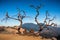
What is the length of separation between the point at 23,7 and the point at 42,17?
0.59 meters

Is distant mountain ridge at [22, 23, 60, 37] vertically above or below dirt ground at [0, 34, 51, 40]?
above

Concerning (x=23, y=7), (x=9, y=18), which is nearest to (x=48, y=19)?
(x=23, y=7)

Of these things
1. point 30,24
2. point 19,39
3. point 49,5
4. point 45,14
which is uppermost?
point 49,5

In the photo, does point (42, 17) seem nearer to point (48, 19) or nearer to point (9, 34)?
point (48, 19)

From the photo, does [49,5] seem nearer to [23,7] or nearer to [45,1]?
[45,1]

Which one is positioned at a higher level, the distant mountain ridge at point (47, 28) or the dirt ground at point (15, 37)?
the distant mountain ridge at point (47, 28)

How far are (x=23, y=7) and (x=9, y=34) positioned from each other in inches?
32.6

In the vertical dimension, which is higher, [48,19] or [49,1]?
[49,1]

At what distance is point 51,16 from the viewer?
3.78 meters

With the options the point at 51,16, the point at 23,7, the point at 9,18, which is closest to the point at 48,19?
the point at 51,16

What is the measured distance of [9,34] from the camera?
3777 millimetres

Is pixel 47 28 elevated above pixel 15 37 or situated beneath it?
elevated above

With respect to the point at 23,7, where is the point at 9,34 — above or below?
below

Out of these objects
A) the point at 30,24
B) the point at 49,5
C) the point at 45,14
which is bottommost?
the point at 30,24
